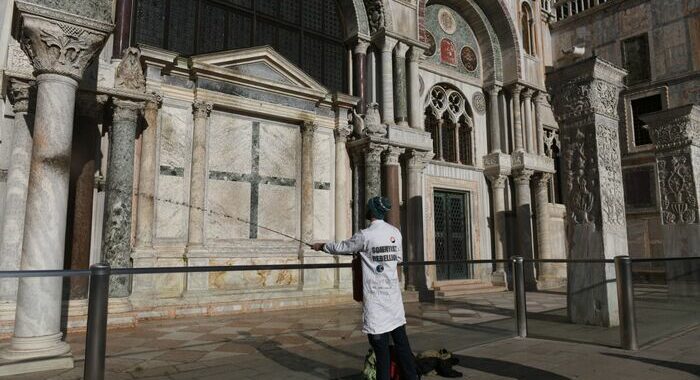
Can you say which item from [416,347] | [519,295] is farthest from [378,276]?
[519,295]

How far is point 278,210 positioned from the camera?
36.8 feet

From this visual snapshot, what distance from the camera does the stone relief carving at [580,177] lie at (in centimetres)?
814

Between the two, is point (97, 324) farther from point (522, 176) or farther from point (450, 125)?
point (522, 176)

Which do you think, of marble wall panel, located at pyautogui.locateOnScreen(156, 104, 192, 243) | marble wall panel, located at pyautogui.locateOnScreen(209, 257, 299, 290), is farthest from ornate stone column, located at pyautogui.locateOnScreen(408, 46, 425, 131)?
marble wall panel, located at pyautogui.locateOnScreen(156, 104, 192, 243)

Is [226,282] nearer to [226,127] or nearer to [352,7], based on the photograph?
[226,127]

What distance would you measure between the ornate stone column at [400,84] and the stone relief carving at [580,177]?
17.5 ft

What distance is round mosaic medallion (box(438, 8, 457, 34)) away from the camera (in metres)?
16.2

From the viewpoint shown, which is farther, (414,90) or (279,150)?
(414,90)

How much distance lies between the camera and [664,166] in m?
12.6

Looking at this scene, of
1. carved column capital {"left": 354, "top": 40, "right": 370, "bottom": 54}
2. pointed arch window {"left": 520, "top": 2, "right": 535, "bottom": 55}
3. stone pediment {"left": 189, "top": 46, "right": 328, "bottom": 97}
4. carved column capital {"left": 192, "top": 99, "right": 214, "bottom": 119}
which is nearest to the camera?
carved column capital {"left": 192, "top": 99, "right": 214, "bottom": 119}

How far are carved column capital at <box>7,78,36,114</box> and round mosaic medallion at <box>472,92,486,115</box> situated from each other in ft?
43.4

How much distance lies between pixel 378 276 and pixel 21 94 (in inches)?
275

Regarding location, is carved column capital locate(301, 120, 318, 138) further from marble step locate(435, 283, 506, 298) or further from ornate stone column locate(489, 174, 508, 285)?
ornate stone column locate(489, 174, 508, 285)

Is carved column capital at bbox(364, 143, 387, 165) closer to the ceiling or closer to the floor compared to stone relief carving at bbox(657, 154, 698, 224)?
closer to the ceiling
